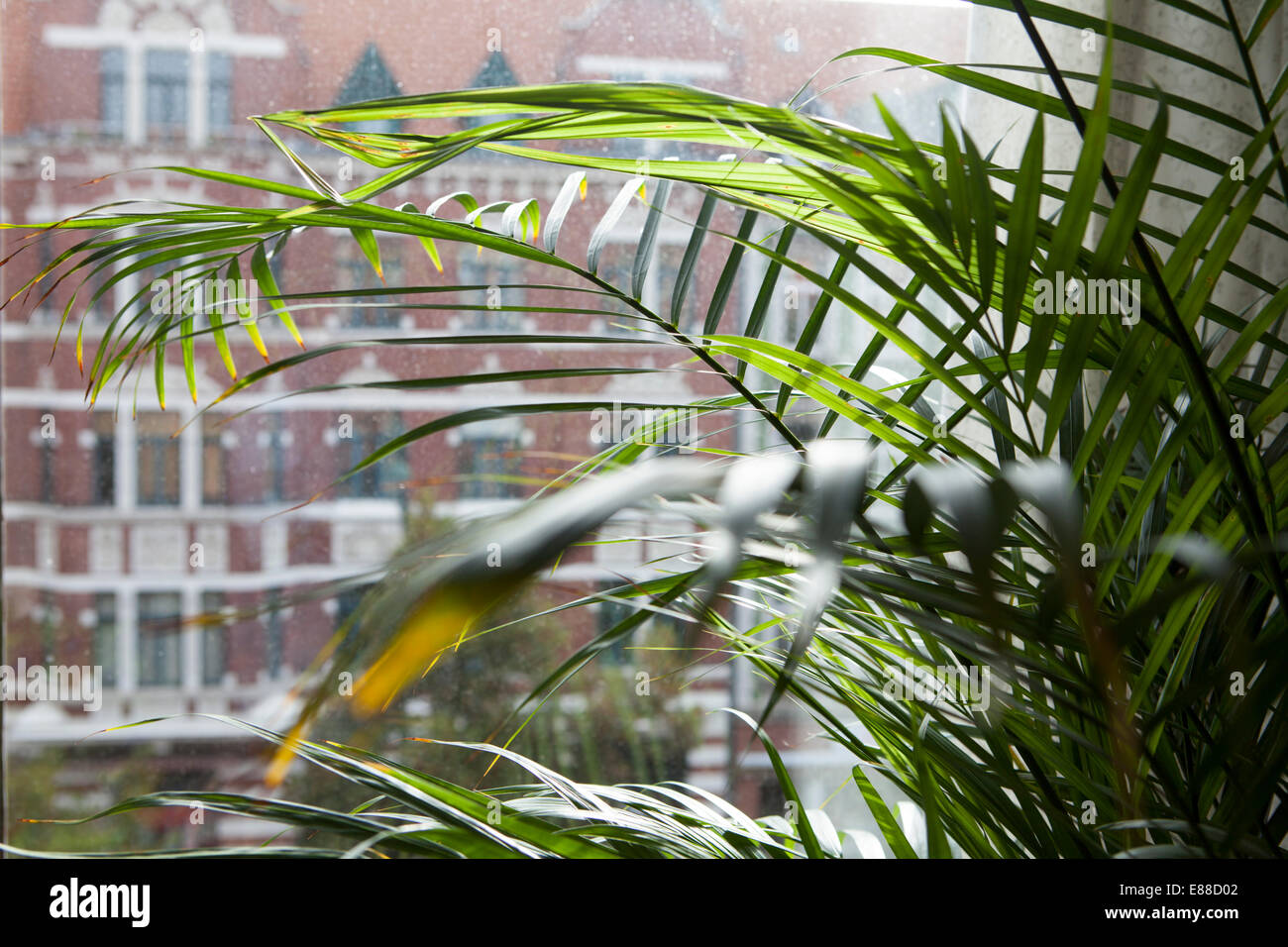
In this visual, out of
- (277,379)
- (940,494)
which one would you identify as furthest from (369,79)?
(940,494)

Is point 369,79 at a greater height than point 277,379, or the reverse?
point 369,79

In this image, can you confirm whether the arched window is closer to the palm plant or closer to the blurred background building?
the blurred background building

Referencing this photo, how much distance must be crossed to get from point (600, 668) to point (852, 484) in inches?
42.1

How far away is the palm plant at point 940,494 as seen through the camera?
0.28 metres

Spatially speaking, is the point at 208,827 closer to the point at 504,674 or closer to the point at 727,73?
the point at 504,674

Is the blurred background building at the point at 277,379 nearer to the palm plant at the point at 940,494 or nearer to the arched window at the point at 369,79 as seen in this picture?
the arched window at the point at 369,79

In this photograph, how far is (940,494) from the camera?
287 millimetres

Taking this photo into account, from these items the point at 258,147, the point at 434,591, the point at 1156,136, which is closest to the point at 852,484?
the point at 434,591

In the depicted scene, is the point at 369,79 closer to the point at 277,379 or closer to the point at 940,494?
the point at 277,379

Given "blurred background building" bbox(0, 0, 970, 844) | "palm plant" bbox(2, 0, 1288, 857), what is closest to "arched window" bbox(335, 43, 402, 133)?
"blurred background building" bbox(0, 0, 970, 844)

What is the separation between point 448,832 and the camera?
0.46 m

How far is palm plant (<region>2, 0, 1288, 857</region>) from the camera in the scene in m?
0.28

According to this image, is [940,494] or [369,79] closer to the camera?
[940,494]
